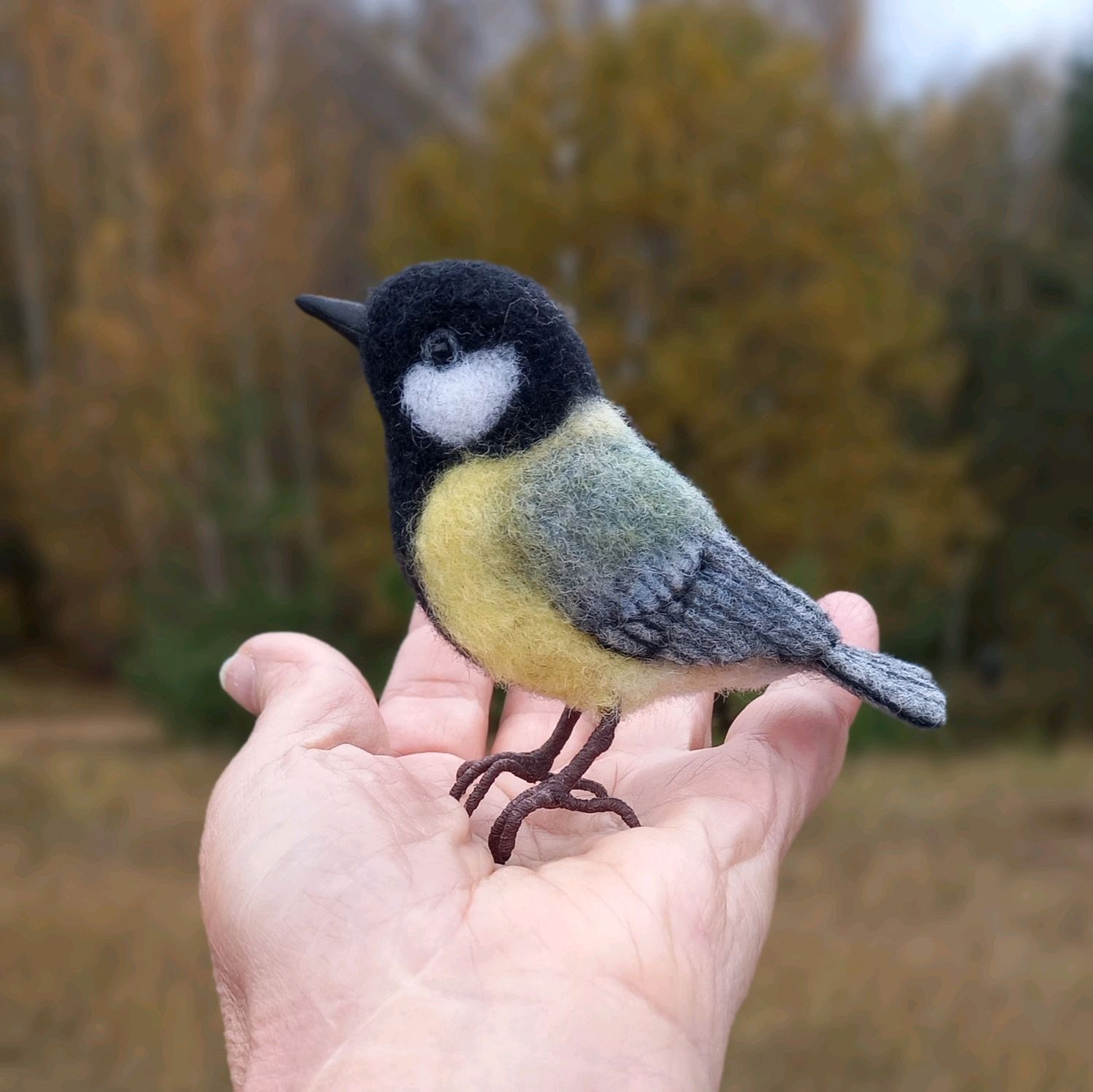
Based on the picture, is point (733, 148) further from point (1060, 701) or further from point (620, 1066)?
point (620, 1066)

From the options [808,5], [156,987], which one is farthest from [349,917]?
[808,5]

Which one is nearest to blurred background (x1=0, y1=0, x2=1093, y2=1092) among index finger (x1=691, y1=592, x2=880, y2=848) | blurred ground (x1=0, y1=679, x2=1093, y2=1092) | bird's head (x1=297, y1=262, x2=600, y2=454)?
blurred ground (x1=0, y1=679, x2=1093, y2=1092)

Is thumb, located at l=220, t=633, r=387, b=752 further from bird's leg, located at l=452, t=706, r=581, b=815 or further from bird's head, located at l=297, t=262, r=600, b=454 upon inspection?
bird's head, located at l=297, t=262, r=600, b=454

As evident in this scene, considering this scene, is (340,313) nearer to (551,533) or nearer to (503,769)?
(551,533)

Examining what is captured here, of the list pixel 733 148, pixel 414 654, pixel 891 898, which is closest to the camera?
pixel 414 654

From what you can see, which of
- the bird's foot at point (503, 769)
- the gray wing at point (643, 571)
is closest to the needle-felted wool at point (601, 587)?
the gray wing at point (643, 571)
